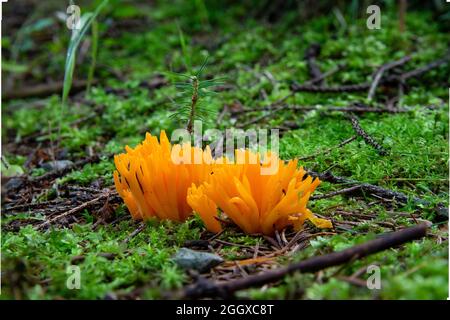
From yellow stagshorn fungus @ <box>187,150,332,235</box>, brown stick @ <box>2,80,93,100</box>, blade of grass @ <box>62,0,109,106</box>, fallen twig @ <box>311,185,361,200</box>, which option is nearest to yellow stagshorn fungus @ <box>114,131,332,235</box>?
yellow stagshorn fungus @ <box>187,150,332,235</box>

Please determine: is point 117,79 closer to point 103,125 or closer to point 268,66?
point 103,125

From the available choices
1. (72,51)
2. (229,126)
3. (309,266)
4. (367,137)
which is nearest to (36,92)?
(72,51)

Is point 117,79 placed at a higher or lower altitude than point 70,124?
higher

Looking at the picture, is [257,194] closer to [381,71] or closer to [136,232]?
[136,232]

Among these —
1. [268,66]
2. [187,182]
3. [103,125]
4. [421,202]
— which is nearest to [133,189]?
[187,182]

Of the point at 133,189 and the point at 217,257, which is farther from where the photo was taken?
the point at 133,189

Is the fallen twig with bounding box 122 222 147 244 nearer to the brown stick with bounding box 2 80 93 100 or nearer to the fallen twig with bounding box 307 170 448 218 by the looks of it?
the fallen twig with bounding box 307 170 448 218
